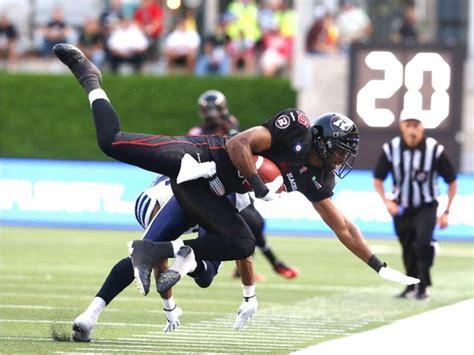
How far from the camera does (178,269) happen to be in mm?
8125

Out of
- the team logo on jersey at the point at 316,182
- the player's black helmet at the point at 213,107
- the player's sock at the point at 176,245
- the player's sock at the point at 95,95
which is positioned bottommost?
the player's black helmet at the point at 213,107

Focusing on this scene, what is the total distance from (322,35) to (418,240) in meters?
10.2

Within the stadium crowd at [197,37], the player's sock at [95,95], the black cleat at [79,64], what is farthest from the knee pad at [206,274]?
the stadium crowd at [197,37]

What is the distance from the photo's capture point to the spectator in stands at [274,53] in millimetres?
23156

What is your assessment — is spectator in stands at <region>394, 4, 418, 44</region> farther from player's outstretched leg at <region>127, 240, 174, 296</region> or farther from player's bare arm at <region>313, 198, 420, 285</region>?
player's outstretched leg at <region>127, 240, 174, 296</region>

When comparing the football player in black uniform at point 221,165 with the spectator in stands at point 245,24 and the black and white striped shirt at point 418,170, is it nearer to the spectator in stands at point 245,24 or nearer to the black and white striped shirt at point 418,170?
the black and white striped shirt at point 418,170

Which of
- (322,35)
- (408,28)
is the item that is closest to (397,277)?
(322,35)

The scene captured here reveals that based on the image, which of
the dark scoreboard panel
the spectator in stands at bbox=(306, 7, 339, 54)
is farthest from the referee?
the spectator in stands at bbox=(306, 7, 339, 54)

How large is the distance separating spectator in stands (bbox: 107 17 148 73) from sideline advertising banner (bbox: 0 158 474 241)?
3554 mm

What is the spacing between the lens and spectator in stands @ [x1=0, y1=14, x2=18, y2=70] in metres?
24.1

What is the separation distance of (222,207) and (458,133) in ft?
36.0

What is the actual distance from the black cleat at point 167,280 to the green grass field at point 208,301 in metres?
0.37

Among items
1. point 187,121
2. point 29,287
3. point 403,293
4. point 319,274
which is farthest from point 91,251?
point 187,121

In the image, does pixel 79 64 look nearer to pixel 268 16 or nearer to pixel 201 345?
pixel 201 345
